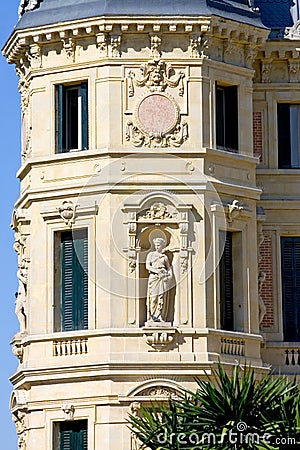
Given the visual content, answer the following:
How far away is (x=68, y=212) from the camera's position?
42.7 metres

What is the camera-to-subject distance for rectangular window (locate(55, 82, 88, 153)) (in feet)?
143

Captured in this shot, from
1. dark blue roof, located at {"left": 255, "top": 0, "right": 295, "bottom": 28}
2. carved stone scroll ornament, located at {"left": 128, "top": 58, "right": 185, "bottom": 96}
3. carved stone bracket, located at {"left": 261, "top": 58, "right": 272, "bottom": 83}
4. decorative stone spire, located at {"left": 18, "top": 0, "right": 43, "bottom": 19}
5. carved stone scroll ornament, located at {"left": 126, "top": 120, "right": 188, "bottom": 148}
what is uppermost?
dark blue roof, located at {"left": 255, "top": 0, "right": 295, "bottom": 28}

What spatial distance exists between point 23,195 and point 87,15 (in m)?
4.99

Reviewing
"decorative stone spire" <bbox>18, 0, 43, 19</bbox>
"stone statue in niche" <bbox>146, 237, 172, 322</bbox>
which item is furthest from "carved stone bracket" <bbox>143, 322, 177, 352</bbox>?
"decorative stone spire" <bbox>18, 0, 43, 19</bbox>

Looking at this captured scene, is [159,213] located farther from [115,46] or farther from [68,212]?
[115,46]

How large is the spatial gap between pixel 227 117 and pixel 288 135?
2562mm

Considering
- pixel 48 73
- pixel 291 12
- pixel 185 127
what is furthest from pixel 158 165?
pixel 291 12

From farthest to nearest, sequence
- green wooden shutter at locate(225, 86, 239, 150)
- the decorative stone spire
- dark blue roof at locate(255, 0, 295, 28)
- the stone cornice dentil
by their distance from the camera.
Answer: dark blue roof at locate(255, 0, 295, 28), the decorative stone spire, green wooden shutter at locate(225, 86, 239, 150), the stone cornice dentil

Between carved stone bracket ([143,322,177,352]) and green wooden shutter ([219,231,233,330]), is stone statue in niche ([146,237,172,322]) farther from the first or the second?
green wooden shutter ([219,231,233,330])

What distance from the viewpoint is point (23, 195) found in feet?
145

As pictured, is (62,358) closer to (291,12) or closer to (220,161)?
(220,161)

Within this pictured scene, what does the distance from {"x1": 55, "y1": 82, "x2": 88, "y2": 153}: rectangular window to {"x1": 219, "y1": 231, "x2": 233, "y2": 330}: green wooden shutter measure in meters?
4.28

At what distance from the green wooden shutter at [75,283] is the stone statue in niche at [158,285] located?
5.44 feet

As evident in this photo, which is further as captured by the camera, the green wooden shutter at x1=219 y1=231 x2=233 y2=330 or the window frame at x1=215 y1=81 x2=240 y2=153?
the window frame at x1=215 y1=81 x2=240 y2=153
